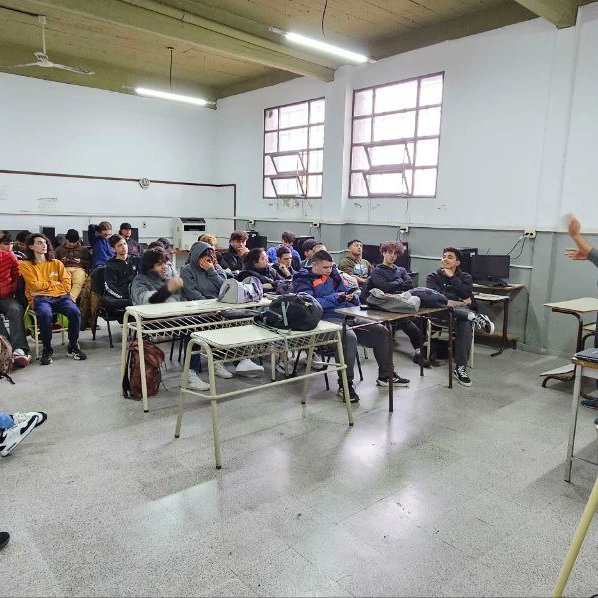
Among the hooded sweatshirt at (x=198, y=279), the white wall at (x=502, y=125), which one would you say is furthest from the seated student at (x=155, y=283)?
the white wall at (x=502, y=125)

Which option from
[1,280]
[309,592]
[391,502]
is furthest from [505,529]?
[1,280]

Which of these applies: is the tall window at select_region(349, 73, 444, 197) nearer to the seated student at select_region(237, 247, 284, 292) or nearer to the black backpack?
the seated student at select_region(237, 247, 284, 292)

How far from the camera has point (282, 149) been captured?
29.3ft

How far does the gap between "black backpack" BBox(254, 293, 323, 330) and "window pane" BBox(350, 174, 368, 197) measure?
15.6ft

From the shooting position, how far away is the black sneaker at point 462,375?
14.4ft

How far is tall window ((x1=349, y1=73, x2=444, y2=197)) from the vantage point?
261 inches

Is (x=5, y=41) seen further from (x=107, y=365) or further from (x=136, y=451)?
(x=136, y=451)

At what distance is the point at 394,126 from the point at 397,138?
0.67 feet

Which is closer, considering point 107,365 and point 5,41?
point 107,365

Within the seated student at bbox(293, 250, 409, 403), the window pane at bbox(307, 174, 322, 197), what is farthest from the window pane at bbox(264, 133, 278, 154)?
the seated student at bbox(293, 250, 409, 403)

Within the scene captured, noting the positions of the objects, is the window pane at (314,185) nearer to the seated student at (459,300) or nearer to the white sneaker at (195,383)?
the seated student at (459,300)

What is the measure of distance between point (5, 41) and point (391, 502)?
870 cm

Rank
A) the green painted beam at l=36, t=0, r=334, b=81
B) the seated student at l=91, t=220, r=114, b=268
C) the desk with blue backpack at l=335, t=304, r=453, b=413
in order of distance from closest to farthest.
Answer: the desk with blue backpack at l=335, t=304, r=453, b=413, the green painted beam at l=36, t=0, r=334, b=81, the seated student at l=91, t=220, r=114, b=268

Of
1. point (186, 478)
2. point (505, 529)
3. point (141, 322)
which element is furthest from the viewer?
point (141, 322)
